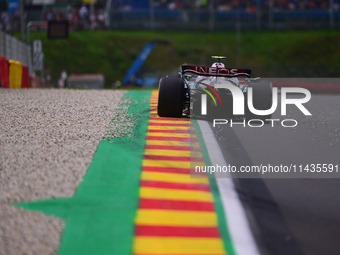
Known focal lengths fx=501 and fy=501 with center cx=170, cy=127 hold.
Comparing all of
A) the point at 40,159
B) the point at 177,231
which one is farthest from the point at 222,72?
the point at 177,231

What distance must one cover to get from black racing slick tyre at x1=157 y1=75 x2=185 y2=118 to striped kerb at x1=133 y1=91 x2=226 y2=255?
1.63 m

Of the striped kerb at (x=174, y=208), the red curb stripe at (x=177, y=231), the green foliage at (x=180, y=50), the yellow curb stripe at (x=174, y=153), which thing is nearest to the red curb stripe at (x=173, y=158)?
the striped kerb at (x=174, y=208)

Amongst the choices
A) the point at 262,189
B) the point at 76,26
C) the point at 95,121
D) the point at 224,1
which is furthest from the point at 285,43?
the point at 262,189

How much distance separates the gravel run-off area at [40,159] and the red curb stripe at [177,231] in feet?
2.13

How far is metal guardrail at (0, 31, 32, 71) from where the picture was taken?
18.1 meters

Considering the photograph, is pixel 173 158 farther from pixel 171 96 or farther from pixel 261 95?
pixel 261 95

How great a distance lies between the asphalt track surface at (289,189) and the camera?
4.18 m

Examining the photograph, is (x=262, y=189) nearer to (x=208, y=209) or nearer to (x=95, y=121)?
(x=208, y=209)

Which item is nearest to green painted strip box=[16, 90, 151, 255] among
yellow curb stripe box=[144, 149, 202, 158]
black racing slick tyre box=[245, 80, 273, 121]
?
yellow curb stripe box=[144, 149, 202, 158]

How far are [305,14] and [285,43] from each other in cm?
260

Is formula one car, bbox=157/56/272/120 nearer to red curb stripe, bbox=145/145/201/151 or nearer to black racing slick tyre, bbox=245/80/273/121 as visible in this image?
black racing slick tyre, bbox=245/80/273/121

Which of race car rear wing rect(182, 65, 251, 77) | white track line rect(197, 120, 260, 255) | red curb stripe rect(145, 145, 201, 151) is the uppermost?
race car rear wing rect(182, 65, 251, 77)

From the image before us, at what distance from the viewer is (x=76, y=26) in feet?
120

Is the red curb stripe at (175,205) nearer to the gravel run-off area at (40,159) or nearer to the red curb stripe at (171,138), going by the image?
the gravel run-off area at (40,159)
